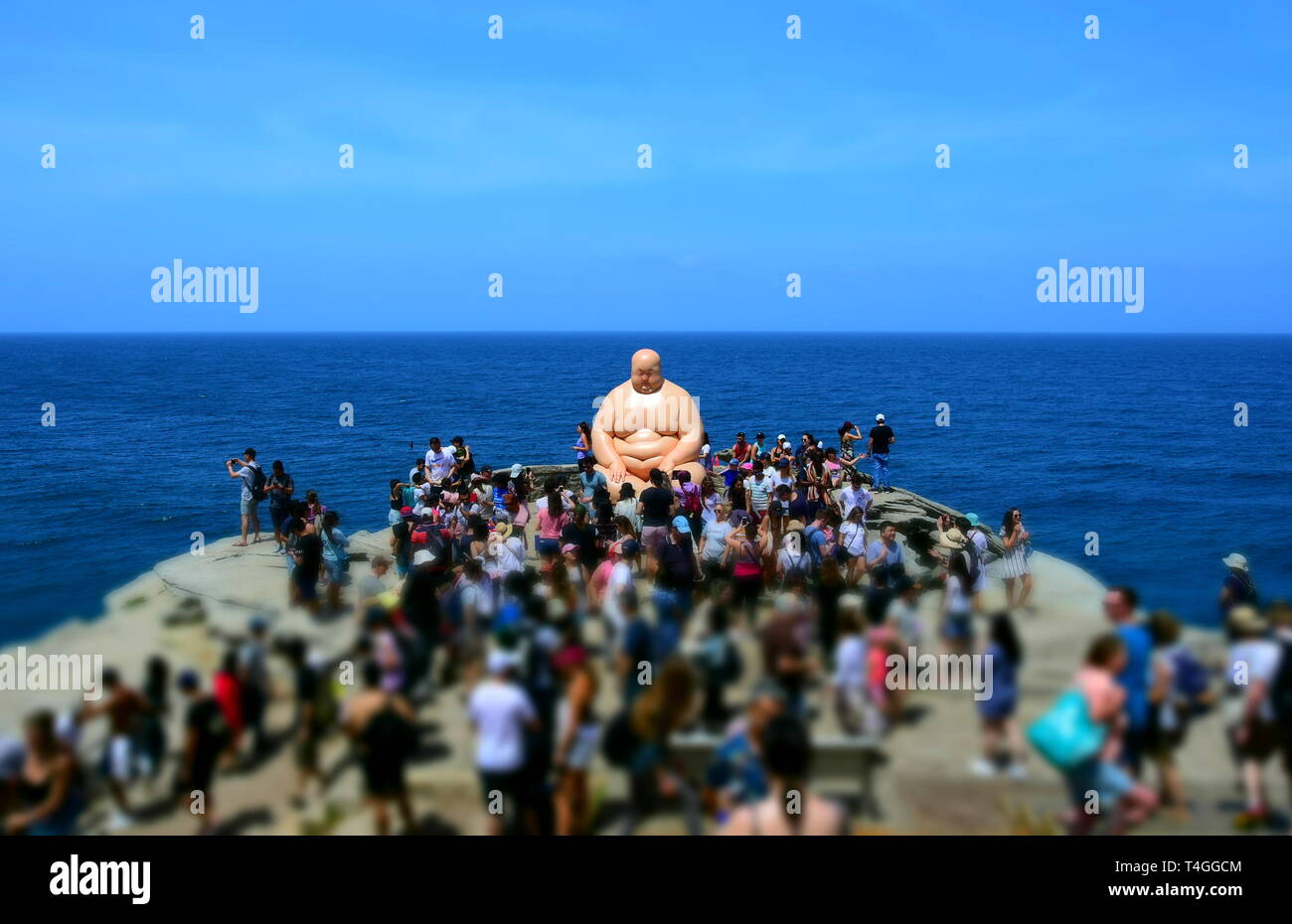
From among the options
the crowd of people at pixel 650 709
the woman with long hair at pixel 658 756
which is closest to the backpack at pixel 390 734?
the crowd of people at pixel 650 709

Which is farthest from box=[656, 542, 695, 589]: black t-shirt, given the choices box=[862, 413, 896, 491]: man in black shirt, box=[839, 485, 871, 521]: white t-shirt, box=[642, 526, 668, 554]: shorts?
box=[862, 413, 896, 491]: man in black shirt

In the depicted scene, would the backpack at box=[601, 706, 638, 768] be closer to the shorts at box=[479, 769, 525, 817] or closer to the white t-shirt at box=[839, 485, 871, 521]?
the shorts at box=[479, 769, 525, 817]

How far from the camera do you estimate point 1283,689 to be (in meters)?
5.06

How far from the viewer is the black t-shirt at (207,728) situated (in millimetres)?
5215

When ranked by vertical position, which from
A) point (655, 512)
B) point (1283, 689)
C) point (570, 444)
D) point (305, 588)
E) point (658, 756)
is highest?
point (570, 444)

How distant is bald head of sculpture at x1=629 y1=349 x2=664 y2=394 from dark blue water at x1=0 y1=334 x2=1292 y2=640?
814 centimetres

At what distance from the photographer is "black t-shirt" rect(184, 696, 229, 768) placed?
205 inches

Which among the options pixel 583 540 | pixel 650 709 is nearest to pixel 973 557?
pixel 583 540

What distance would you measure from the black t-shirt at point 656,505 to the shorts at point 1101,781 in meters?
6.98

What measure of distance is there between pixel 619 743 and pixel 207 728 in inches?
88.8

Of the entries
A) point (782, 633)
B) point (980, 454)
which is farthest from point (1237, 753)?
point (980, 454)

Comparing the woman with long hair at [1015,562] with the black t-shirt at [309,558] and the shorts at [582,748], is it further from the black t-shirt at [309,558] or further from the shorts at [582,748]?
the black t-shirt at [309,558]

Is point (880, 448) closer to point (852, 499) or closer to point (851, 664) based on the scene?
point (852, 499)
